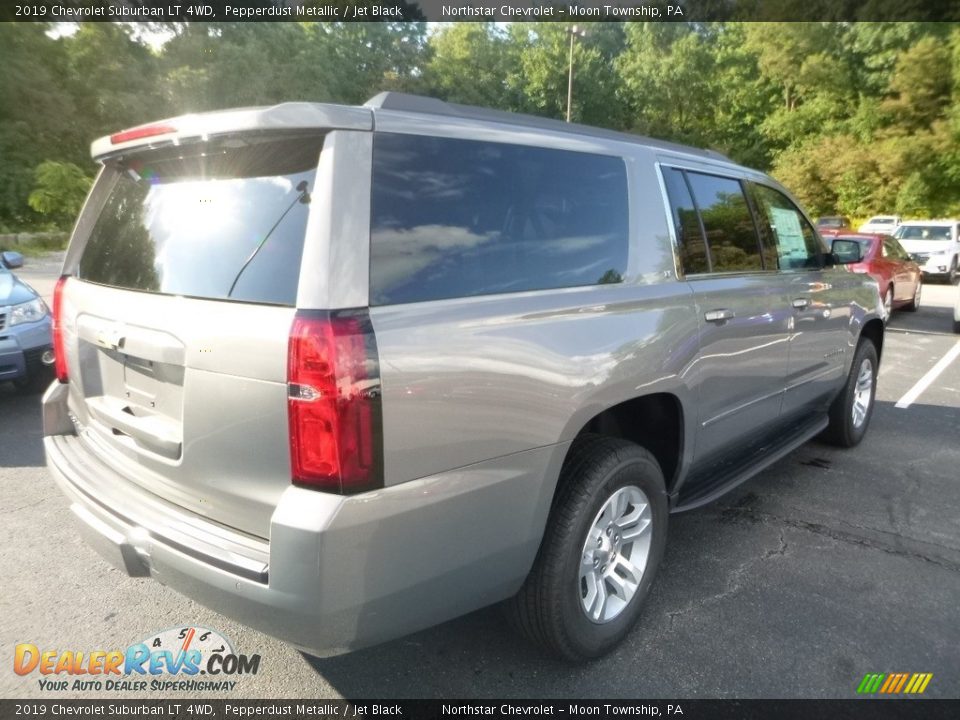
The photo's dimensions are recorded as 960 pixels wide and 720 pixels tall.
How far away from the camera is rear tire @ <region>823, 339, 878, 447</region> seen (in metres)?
4.81

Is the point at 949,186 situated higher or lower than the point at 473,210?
higher

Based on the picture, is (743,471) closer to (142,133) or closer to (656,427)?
(656,427)

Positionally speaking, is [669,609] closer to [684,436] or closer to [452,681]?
[684,436]

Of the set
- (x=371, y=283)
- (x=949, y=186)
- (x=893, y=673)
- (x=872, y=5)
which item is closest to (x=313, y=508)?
(x=371, y=283)

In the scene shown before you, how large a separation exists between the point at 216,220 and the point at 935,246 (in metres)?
21.8

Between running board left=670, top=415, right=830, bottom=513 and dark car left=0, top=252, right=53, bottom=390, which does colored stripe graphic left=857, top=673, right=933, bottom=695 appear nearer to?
running board left=670, top=415, right=830, bottom=513

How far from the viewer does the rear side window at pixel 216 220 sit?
6.23 feet

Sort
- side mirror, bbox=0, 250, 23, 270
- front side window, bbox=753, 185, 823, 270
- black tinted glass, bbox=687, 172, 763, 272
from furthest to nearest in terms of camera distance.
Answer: side mirror, bbox=0, 250, 23, 270 → front side window, bbox=753, 185, 823, 270 → black tinted glass, bbox=687, 172, 763, 272

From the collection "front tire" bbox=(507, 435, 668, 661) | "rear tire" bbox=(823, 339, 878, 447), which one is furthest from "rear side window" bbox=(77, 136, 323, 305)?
"rear tire" bbox=(823, 339, 878, 447)

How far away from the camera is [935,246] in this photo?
18.9 m

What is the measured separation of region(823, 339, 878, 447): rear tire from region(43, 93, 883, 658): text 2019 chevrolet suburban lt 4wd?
2.32m

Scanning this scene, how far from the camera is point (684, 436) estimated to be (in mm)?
2971

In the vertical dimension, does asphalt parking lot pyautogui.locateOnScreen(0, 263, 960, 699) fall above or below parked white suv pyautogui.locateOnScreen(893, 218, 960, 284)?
below

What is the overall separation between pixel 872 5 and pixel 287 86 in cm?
3069
